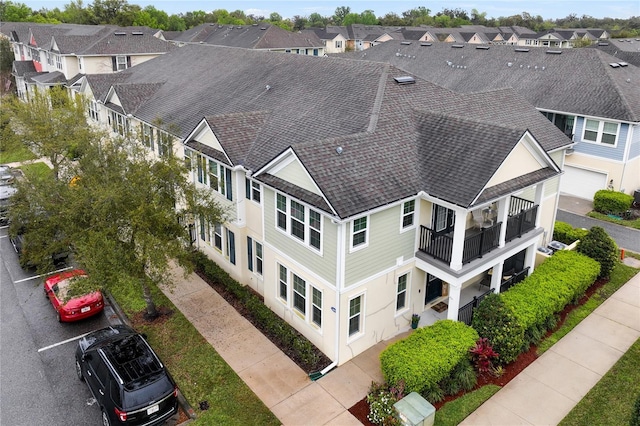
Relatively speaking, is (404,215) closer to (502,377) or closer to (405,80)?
(502,377)

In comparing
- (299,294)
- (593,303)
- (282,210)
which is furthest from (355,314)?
(593,303)

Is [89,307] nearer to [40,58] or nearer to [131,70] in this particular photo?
[131,70]

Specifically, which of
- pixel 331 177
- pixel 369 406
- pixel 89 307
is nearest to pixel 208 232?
pixel 89 307

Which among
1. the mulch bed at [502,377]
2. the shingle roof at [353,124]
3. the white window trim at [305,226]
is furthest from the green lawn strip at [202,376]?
the shingle roof at [353,124]

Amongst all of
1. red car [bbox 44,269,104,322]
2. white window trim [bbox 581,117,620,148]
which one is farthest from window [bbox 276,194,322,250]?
white window trim [bbox 581,117,620,148]

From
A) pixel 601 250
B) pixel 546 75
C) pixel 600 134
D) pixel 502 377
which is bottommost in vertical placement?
pixel 502 377

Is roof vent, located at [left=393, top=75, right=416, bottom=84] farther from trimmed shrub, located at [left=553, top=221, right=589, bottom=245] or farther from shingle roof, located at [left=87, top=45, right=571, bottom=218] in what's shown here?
trimmed shrub, located at [left=553, top=221, right=589, bottom=245]
